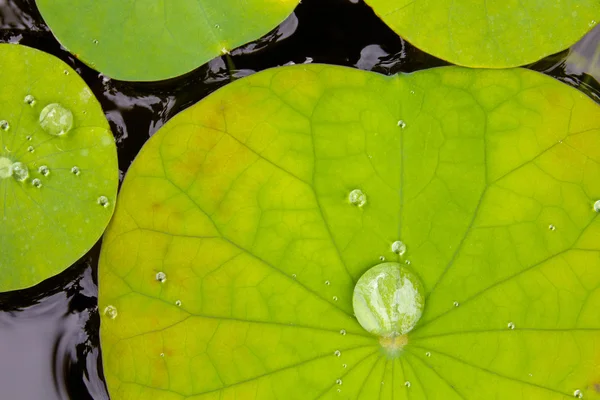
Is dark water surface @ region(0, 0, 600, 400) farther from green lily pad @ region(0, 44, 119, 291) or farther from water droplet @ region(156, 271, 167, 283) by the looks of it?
water droplet @ region(156, 271, 167, 283)

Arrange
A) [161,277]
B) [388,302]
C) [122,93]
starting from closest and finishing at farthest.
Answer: [388,302] < [161,277] < [122,93]

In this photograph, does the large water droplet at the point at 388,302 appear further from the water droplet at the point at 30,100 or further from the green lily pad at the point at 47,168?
the water droplet at the point at 30,100

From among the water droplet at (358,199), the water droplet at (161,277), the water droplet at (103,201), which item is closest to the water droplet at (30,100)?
the water droplet at (103,201)

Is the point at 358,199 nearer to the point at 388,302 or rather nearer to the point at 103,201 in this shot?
the point at 388,302

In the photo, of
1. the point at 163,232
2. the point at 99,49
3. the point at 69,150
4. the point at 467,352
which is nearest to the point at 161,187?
the point at 163,232

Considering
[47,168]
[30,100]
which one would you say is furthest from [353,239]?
[30,100]

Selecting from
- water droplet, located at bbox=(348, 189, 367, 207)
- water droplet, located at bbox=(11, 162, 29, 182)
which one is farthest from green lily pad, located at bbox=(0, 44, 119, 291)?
water droplet, located at bbox=(348, 189, 367, 207)
